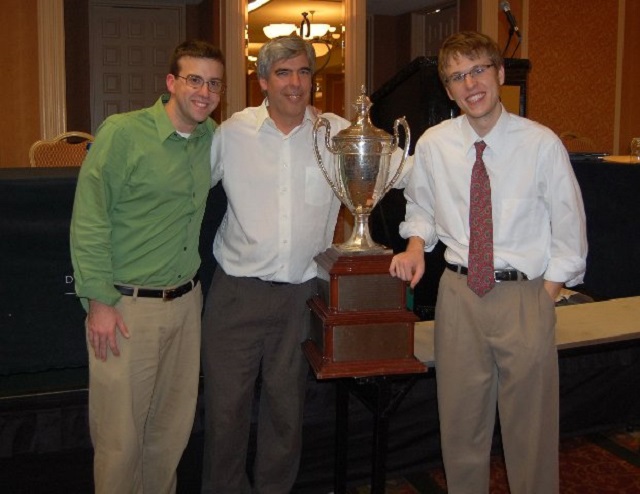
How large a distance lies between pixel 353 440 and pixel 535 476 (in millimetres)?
779

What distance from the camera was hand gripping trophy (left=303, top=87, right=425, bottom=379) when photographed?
179cm

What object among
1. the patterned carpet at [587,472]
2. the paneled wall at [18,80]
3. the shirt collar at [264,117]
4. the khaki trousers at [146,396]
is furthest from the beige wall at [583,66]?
the khaki trousers at [146,396]

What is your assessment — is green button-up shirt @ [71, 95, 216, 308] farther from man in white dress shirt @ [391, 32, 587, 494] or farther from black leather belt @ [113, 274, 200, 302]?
man in white dress shirt @ [391, 32, 587, 494]

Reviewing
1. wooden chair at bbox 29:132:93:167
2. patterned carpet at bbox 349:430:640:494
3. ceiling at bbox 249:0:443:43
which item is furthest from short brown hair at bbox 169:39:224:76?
ceiling at bbox 249:0:443:43

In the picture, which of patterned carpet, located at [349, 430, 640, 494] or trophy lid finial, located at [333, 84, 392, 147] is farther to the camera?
patterned carpet, located at [349, 430, 640, 494]

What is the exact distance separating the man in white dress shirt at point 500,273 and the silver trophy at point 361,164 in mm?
113

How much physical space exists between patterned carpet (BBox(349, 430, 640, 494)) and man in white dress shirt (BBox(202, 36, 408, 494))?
2.04 feet

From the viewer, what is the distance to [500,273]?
1774 mm

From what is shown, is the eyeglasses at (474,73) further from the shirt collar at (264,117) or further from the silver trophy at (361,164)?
the shirt collar at (264,117)

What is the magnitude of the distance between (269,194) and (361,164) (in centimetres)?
28

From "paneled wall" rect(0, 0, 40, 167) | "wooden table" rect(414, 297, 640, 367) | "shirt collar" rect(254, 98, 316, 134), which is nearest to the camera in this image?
"shirt collar" rect(254, 98, 316, 134)

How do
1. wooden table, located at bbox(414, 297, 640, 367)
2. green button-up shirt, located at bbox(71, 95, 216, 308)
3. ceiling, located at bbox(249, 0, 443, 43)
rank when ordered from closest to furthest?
green button-up shirt, located at bbox(71, 95, 216, 308), wooden table, located at bbox(414, 297, 640, 367), ceiling, located at bbox(249, 0, 443, 43)

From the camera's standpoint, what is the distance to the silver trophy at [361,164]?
1.80 metres

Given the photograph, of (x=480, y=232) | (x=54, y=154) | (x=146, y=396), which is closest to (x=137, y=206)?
(x=146, y=396)
